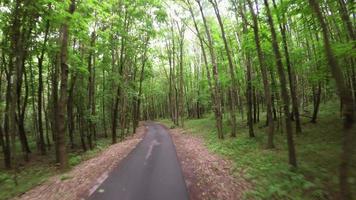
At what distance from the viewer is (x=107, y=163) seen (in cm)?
1046

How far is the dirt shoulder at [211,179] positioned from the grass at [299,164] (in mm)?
381

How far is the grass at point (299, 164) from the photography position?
6367mm

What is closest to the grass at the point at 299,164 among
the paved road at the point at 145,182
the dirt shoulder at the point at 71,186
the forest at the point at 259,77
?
the forest at the point at 259,77

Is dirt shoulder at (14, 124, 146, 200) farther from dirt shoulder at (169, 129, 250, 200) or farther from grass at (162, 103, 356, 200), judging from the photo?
grass at (162, 103, 356, 200)

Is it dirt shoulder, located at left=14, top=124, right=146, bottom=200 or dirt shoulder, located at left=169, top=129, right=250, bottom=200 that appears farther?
dirt shoulder, located at left=14, top=124, right=146, bottom=200

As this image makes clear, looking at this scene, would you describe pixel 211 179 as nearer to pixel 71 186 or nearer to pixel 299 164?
pixel 299 164

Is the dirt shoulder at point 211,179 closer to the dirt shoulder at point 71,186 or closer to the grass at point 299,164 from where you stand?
the grass at point 299,164

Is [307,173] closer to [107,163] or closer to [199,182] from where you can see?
[199,182]

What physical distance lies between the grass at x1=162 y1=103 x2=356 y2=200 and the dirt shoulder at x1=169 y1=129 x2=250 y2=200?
15.0 inches

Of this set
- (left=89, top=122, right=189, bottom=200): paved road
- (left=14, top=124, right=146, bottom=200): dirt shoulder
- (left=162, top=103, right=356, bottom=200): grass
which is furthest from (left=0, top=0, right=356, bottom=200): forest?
(left=89, top=122, right=189, bottom=200): paved road

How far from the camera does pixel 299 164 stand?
870cm

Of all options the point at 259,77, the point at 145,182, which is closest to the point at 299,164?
the point at 145,182

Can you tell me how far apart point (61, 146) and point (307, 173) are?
1039 centimetres

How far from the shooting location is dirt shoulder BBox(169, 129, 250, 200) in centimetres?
638
